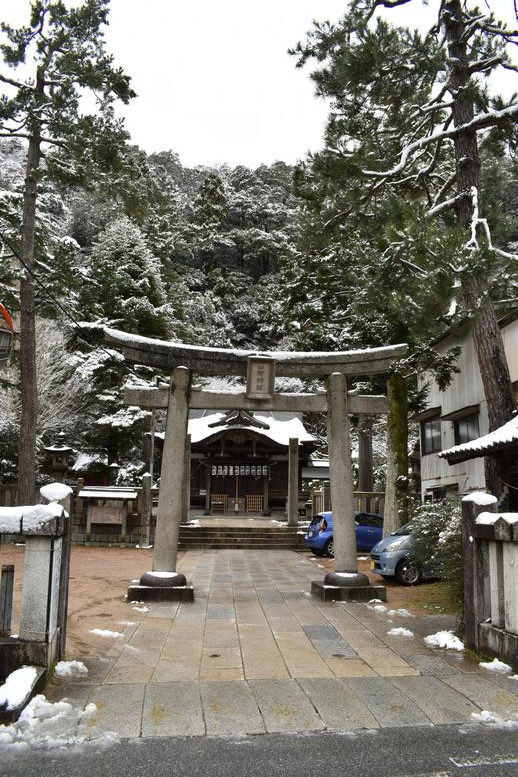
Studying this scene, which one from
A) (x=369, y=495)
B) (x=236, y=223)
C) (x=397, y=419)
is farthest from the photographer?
(x=236, y=223)

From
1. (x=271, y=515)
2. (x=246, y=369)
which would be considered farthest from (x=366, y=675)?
(x=271, y=515)

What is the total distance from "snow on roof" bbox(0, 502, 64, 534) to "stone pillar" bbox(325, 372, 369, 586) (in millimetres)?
6020

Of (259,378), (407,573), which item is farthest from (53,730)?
(407,573)

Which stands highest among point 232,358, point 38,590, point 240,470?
point 232,358

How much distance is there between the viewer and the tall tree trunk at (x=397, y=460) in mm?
14758

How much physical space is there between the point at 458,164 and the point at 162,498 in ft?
25.5

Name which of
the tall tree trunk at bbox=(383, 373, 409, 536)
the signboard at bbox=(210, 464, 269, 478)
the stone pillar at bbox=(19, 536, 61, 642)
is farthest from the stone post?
the signboard at bbox=(210, 464, 269, 478)

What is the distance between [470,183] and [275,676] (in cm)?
864

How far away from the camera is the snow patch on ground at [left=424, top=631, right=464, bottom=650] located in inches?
245

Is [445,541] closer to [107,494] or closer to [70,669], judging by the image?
[70,669]

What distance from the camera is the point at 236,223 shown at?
5300cm

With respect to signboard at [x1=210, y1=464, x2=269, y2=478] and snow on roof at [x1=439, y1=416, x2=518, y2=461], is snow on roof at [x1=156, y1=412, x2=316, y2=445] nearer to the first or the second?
signboard at [x1=210, y1=464, x2=269, y2=478]

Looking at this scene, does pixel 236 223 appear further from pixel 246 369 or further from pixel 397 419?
pixel 246 369

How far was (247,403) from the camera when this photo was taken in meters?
10.0
